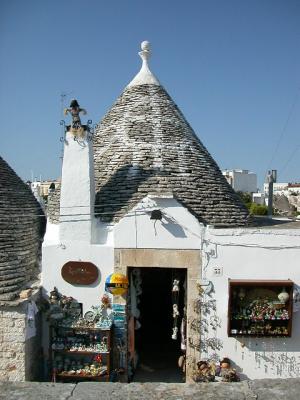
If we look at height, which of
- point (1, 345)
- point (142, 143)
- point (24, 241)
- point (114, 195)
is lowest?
point (1, 345)

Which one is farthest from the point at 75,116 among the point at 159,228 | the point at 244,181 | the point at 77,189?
the point at 244,181

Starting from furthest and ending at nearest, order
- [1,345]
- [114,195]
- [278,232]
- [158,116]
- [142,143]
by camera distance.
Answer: [158,116]
[142,143]
[114,195]
[278,232]
[1,345]

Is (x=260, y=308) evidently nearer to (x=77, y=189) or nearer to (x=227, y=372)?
(x=227, y=372)

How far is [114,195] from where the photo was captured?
28.6 ft

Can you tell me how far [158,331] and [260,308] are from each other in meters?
4.83

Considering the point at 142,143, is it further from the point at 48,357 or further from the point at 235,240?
the point at 48,357

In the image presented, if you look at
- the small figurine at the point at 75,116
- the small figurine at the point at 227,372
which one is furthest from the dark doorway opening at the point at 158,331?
the small figurine at the point at 75,116

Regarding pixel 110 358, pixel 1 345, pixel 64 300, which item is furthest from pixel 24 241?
pixel 110 358

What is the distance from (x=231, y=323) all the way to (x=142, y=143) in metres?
4.72

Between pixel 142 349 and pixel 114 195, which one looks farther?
pixel 142 349

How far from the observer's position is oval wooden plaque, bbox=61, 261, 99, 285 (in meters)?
7.88

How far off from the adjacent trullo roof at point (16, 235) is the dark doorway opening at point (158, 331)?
2293 mm

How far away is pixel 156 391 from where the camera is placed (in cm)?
208

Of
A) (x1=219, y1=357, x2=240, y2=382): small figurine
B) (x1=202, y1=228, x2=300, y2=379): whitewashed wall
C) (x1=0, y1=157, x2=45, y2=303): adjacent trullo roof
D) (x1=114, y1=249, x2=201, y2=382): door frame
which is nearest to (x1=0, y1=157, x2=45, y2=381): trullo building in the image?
(x1=0, y1=157, x2=45, y2=303): adjacent trullo roof
